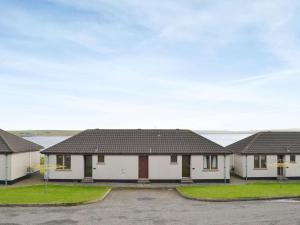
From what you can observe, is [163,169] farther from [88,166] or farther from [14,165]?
[14,165]

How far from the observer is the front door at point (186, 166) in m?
36.6

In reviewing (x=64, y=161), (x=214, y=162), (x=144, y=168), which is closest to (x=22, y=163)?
(x=64, y=161)

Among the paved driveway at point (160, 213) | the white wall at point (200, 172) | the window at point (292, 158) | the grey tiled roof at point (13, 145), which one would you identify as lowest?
the paved driveway at point (160, 213)

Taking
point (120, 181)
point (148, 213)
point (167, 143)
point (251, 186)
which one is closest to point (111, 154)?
point (120, 181)

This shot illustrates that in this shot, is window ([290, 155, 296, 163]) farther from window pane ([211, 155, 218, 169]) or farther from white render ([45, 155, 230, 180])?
window pane ([211, 155, 218, 169])

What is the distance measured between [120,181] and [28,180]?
351 inches

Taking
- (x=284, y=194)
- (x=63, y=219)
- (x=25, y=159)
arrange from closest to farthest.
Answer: (x=63, y=219)
(x=284, y=194)
(x=25, y=159)

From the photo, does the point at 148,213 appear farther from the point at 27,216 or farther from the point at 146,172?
the point at 146,172

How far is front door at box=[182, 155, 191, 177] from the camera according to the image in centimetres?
3662

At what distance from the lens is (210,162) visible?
36625mm

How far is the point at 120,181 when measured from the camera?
36.2 meters

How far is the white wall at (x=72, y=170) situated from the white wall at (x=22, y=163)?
8.97 feet

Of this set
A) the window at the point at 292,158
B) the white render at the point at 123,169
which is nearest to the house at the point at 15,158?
the white render at the point at 123,169

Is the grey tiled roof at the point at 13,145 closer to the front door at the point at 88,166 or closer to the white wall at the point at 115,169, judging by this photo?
the front door at the point at 88,166
